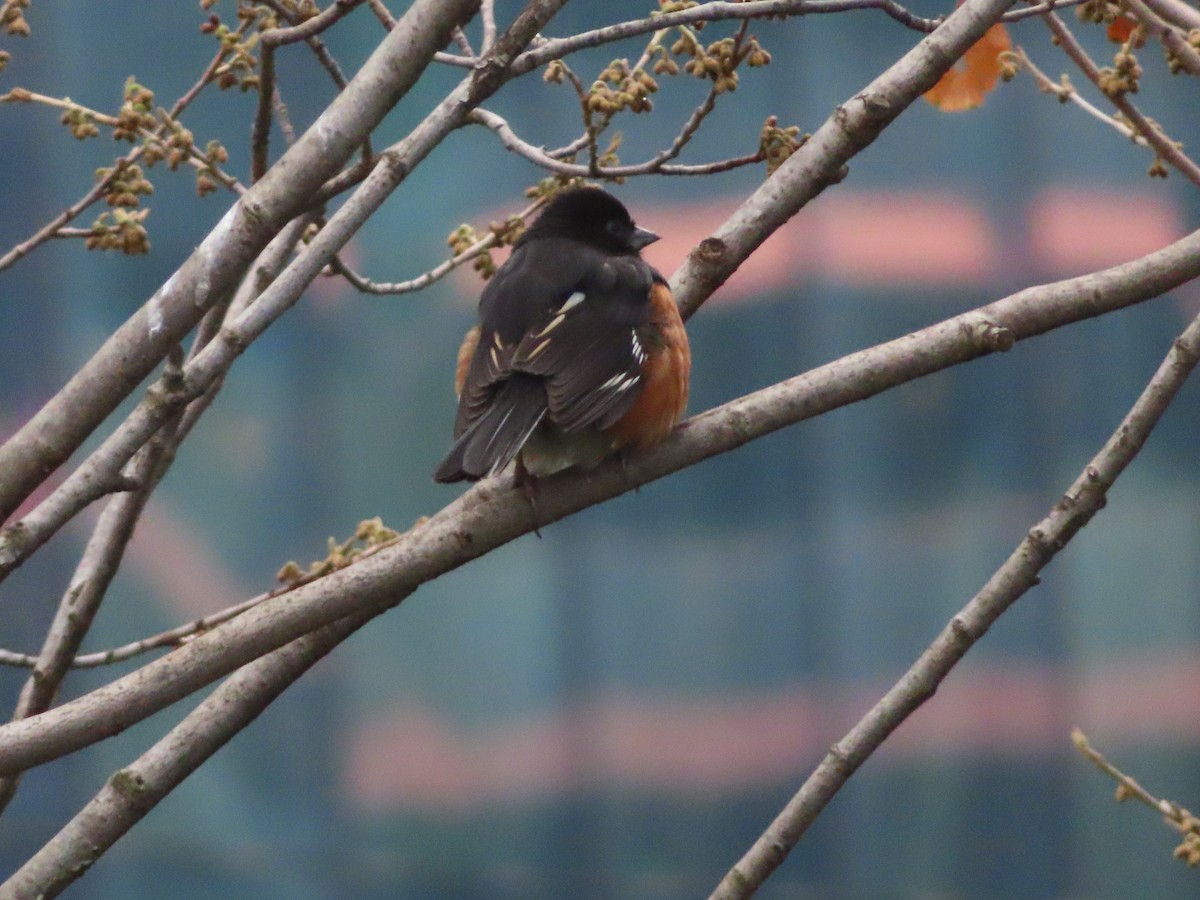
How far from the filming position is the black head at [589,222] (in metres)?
3.96

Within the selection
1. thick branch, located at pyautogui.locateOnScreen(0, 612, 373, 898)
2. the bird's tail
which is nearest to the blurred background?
the bird's tail

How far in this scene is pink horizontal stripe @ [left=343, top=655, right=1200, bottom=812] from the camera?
22.9ft

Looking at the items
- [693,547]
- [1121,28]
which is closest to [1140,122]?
[1121,28]

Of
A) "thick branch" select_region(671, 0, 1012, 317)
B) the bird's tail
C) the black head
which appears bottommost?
the bird's tail

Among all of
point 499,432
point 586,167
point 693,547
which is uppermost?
point 693,547

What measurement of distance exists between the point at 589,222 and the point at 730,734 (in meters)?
3.90

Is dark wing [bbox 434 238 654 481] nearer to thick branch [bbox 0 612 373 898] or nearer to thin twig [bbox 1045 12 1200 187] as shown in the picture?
thick branch [bbox 0 612 373 898]

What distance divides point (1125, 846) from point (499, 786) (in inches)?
110

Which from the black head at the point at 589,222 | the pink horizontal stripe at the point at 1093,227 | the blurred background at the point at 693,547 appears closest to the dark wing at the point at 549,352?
the black head at the point at 589,222

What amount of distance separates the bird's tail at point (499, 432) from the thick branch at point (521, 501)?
0.06m

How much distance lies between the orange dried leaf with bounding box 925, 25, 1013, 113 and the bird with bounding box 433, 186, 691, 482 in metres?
0.70

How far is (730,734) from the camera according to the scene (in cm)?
737

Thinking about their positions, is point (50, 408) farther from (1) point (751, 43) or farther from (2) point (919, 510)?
(2) point (919, 510)

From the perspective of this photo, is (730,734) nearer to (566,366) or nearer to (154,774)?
(566,366)
